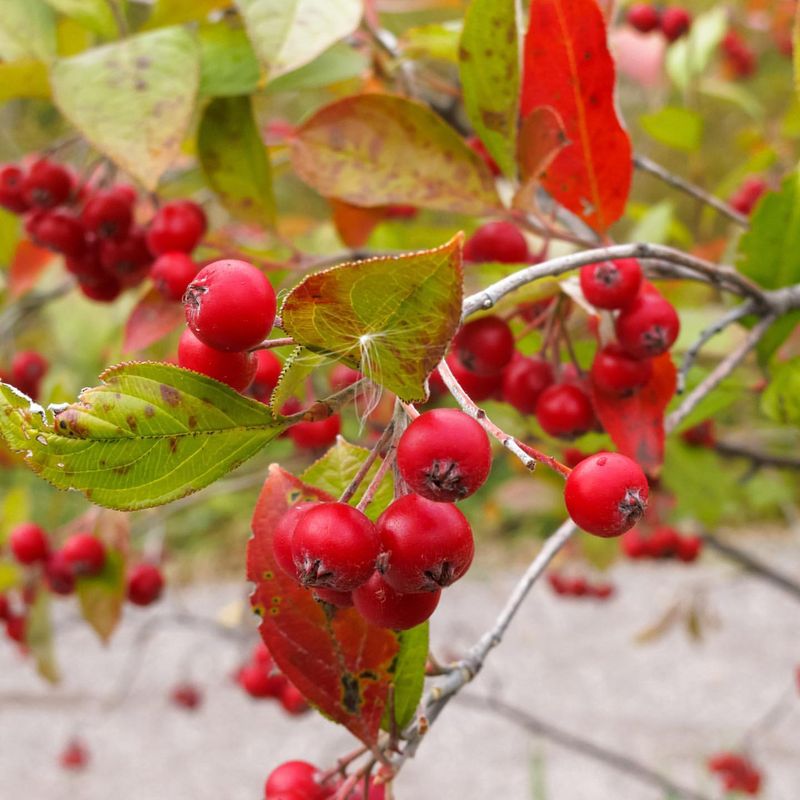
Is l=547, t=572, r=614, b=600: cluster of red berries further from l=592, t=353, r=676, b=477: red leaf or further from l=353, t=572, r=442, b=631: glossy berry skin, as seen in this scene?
l=353, t=572, r=442, b=631: glossy berry skin

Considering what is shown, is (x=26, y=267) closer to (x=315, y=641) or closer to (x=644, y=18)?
(x=315, y=641)

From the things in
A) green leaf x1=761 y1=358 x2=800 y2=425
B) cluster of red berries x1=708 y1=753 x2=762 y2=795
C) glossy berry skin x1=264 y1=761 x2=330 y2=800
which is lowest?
cluster of red berries x1=708 y1=753 x2=762 y2=795

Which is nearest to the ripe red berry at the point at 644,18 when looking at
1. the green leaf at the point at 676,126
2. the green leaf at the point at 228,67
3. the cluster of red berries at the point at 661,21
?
the cluster of red berries at the point at 661,21

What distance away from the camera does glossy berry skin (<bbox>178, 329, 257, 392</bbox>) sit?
15.0 inches

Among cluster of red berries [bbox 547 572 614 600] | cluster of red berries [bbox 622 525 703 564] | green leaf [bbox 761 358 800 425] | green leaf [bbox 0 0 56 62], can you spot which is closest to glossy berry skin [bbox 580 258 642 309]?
green leaf [bbox 761 358 800 425]

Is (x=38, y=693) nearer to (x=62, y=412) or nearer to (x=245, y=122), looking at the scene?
(x=245, y=122)

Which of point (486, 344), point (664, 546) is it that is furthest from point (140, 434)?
point (664, 546)

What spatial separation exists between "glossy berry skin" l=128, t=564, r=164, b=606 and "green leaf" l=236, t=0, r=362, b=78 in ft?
2.40

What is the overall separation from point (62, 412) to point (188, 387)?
0.05 m

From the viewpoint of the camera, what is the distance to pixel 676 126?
4.10 ft

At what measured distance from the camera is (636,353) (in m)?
0.55

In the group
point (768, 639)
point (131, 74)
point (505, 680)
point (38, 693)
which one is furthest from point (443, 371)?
point (38, 693)

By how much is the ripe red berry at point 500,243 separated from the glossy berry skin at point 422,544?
360 mm

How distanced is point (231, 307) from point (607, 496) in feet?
0.59
